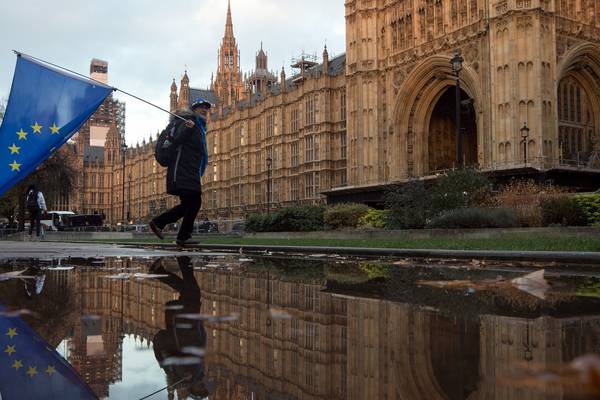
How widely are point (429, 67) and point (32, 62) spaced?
28.3 m

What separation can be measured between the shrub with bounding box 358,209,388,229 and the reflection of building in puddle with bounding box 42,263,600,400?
1749 centimetres

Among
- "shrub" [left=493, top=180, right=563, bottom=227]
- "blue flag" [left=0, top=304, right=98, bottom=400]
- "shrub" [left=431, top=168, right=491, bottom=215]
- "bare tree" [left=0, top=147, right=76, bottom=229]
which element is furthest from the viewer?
"bare tree" [left=0, top=147, right=76, bottom=229]

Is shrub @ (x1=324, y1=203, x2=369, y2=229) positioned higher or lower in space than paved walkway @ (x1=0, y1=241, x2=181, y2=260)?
higher

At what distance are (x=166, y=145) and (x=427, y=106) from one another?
28.4m

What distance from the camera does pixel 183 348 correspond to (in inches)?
79.0

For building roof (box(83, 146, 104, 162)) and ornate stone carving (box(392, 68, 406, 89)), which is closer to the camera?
ornate stone carving (box(392, 68, 406, 89))

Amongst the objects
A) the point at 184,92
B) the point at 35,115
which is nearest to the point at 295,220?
the point at 35,115

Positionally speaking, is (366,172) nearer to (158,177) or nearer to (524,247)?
(524,247)

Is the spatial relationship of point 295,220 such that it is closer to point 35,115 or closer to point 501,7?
point 501,7

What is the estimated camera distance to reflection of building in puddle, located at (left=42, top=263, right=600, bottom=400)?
5.15 feet

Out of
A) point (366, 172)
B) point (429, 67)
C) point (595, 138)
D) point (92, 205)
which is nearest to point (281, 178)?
point (366, 172)

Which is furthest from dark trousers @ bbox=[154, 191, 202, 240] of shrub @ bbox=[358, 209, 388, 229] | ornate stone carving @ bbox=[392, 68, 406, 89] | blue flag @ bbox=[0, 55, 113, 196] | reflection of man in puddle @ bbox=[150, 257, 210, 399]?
ornate stone carving @ bbox=[392, 68, 406, 89]

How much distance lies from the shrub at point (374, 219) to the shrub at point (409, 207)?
222 cm

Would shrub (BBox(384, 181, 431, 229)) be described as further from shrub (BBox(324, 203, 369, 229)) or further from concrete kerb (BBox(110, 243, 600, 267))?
concrete kerb (BBox(110, 243, 600, 267))
